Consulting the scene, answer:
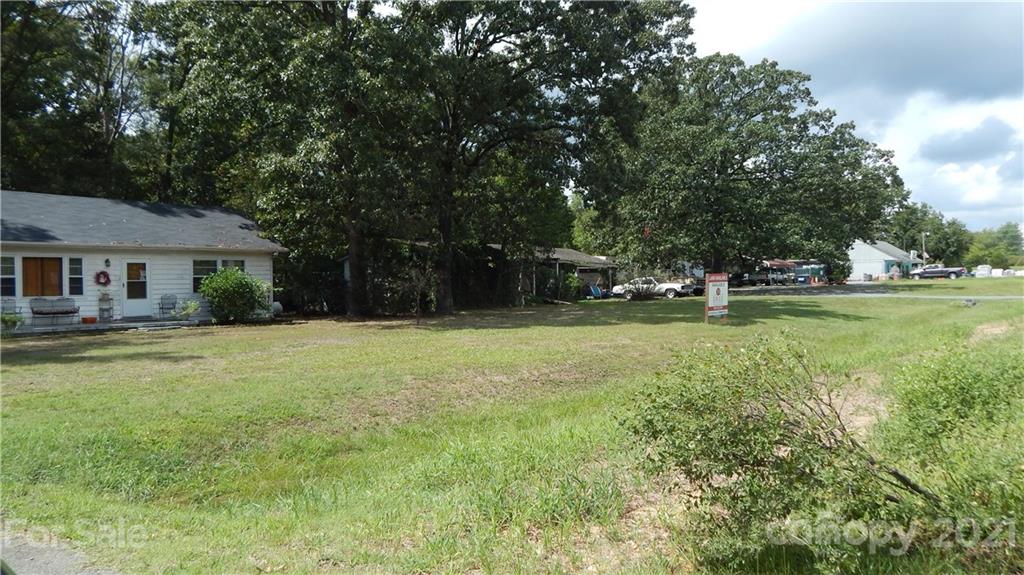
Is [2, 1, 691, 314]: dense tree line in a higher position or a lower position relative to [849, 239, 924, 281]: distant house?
higher

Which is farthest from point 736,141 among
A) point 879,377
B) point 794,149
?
point 879,377

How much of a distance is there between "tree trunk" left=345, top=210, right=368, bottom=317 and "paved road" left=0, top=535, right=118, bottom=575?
17.9m

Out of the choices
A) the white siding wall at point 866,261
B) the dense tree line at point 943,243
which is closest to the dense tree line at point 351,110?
the white siding wall at point 866,261

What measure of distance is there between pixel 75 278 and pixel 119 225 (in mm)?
2546

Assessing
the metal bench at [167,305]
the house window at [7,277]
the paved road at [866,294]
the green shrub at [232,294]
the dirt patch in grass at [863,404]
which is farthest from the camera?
the paved road at [866,294]

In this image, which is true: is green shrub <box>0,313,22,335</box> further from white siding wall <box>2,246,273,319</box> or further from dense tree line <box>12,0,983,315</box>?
dense tree line <box>12,0,983,315</box>

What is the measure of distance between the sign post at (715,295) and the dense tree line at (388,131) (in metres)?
5.31

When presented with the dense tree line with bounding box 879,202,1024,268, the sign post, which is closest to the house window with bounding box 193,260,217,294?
the sign post

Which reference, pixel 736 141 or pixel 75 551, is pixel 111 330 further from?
pixel 736 141

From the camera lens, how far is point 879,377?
9.35 m

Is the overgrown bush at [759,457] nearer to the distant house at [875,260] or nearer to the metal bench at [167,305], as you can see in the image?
the metal bench at [167,305]

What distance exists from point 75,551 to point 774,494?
4.59 m

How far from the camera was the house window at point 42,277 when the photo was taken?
17.0 meters

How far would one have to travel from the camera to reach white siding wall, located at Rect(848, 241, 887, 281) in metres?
78.2
